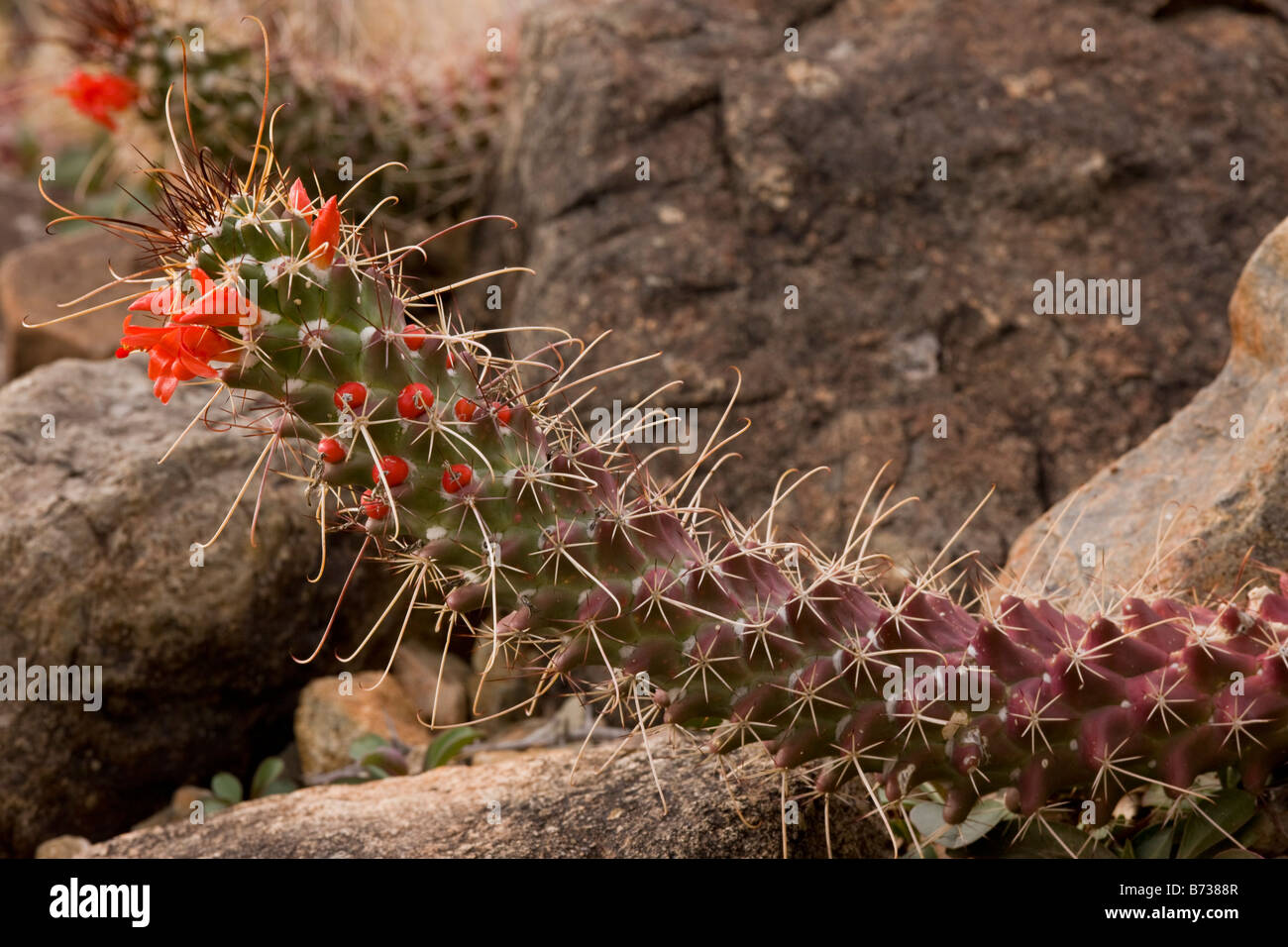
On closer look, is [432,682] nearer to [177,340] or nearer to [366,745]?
[366,745]

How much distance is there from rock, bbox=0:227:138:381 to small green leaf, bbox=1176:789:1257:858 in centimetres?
465

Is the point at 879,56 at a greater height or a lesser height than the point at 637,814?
greater

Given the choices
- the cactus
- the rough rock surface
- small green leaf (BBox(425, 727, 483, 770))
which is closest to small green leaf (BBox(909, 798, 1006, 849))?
the rough rock surface

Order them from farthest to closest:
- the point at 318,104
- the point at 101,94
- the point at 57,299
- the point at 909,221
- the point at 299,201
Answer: the point at 57,299
the point at 318,104
the point at 101,94
the point at 909,221
the point at 299,201

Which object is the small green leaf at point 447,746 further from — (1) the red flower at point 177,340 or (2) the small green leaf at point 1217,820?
(2) the small green leaf at point 1217,820

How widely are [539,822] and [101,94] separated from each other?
3655mm

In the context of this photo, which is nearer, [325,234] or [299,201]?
[325,234]

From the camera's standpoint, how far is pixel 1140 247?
4121 mm

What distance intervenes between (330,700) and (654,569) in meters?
1.74

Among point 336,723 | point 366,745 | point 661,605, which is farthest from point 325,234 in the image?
point 336,723

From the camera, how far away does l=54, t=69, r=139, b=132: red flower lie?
4.89 m

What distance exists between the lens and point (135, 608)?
347cm
